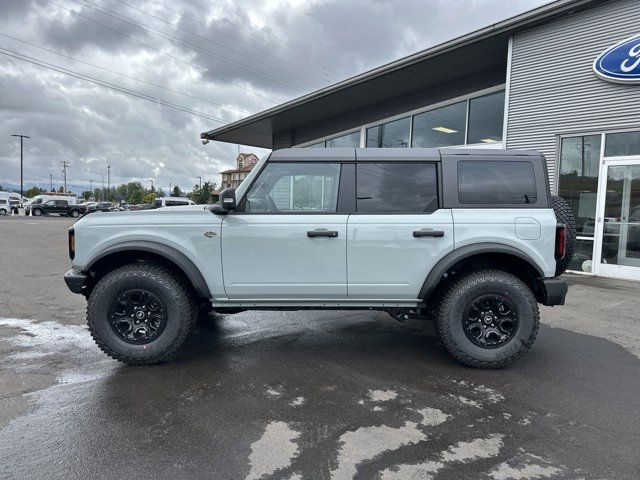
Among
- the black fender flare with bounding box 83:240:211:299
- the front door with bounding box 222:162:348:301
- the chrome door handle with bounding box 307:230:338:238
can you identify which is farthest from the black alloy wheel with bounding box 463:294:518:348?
the black fender flare with bounding box 83:240:211:299

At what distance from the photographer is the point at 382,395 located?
3373 mm

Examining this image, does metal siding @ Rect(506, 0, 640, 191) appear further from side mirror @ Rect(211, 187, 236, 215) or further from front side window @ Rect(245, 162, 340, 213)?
side mirror @ Rect(211, 187, 236, 215)

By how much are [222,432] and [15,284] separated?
6815 mm

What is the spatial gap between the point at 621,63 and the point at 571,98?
39.6 inches

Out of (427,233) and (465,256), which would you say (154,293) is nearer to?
(427,233)

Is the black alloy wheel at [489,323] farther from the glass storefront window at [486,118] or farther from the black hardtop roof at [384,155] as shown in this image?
the glass storefront window at [486,118]

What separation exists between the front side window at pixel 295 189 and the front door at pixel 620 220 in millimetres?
7450

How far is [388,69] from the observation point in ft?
35.6

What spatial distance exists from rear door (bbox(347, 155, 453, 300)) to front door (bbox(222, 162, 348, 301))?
0.15 m

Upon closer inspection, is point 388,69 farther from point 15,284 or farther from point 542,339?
A: point 15,284

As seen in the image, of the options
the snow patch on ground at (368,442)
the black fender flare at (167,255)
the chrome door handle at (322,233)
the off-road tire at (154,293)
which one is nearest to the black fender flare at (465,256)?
the chrome door handle at (322,233)

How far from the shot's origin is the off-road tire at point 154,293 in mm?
3801

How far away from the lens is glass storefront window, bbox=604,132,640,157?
27.3ft

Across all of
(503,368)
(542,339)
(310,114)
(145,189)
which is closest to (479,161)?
(503,368)
